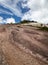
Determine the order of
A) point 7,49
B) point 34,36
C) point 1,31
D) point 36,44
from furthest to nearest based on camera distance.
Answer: point 1,31 < point 34,36 < point 36,44 < point 7,49

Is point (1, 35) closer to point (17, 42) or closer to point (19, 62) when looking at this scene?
point (17, 42)

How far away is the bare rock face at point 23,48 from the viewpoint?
22.3 m

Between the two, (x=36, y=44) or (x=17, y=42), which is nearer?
(x=36, y=44)

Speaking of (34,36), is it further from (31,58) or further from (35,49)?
(31,58)

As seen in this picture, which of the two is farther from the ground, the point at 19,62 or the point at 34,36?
the point at 34,36

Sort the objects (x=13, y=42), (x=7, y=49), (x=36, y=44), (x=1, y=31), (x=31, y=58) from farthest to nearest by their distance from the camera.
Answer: (x=1, y=31) < (x=13, y=42) < (x=36, y=44) < (x=7, y=49) < (x=31, y=58)

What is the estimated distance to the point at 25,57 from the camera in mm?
23422

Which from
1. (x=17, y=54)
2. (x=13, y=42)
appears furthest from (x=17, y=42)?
(x=17, y=54)

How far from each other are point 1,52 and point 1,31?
1324 cm

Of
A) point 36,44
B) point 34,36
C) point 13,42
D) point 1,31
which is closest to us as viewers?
point 36,44

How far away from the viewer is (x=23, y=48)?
1083 inches

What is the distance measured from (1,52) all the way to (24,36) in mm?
9138

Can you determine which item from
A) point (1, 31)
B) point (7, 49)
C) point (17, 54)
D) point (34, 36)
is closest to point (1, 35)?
point (1, 31)

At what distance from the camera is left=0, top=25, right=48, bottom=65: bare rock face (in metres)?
22.3
